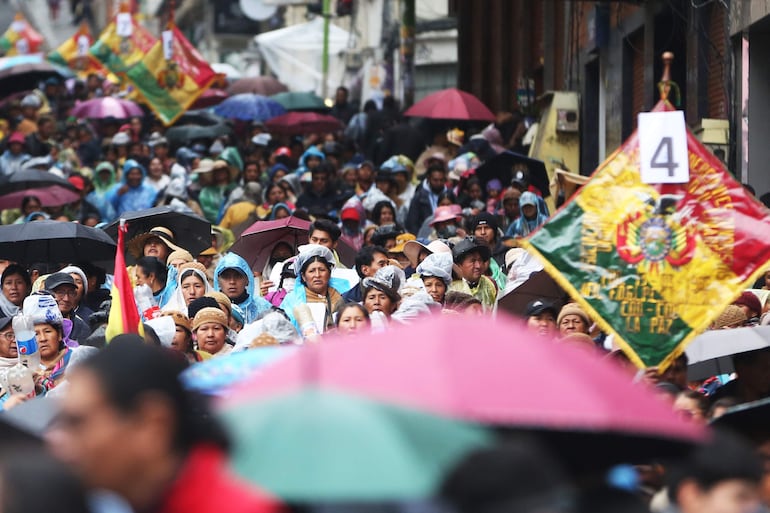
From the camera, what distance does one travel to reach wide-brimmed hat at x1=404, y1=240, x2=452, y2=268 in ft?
42.6

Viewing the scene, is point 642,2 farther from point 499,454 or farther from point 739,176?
point 499,454

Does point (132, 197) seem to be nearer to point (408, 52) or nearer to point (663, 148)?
point (408, 52)

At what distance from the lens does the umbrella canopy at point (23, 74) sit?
31500 mm

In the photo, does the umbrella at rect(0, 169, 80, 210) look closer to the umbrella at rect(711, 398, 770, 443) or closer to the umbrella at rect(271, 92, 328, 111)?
the umbrella at rect(271, 92, 328, 111)

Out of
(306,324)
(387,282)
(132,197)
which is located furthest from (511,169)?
(306,324)

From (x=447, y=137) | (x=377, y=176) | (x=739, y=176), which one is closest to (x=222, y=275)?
(x=739, y=176)

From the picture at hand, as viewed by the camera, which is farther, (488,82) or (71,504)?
(488,82)

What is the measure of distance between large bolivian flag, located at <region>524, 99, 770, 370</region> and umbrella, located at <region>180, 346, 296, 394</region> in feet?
6.69

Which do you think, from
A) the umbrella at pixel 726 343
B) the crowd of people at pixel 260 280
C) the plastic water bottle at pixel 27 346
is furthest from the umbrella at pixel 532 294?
the plastic water bottle at pixel 27 346

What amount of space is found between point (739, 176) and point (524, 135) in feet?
25.9

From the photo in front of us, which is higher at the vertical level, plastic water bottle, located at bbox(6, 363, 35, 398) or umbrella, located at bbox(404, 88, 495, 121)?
umbrella, located at bbox(404, 88, 495, 121)

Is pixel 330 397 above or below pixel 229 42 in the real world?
below

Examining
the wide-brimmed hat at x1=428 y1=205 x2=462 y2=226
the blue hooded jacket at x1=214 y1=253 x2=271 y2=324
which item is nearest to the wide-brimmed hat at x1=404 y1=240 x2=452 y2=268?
the blue hooded jacket at x1=214 y1=253 x2=271 y2=324

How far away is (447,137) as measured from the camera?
22.5 metres
